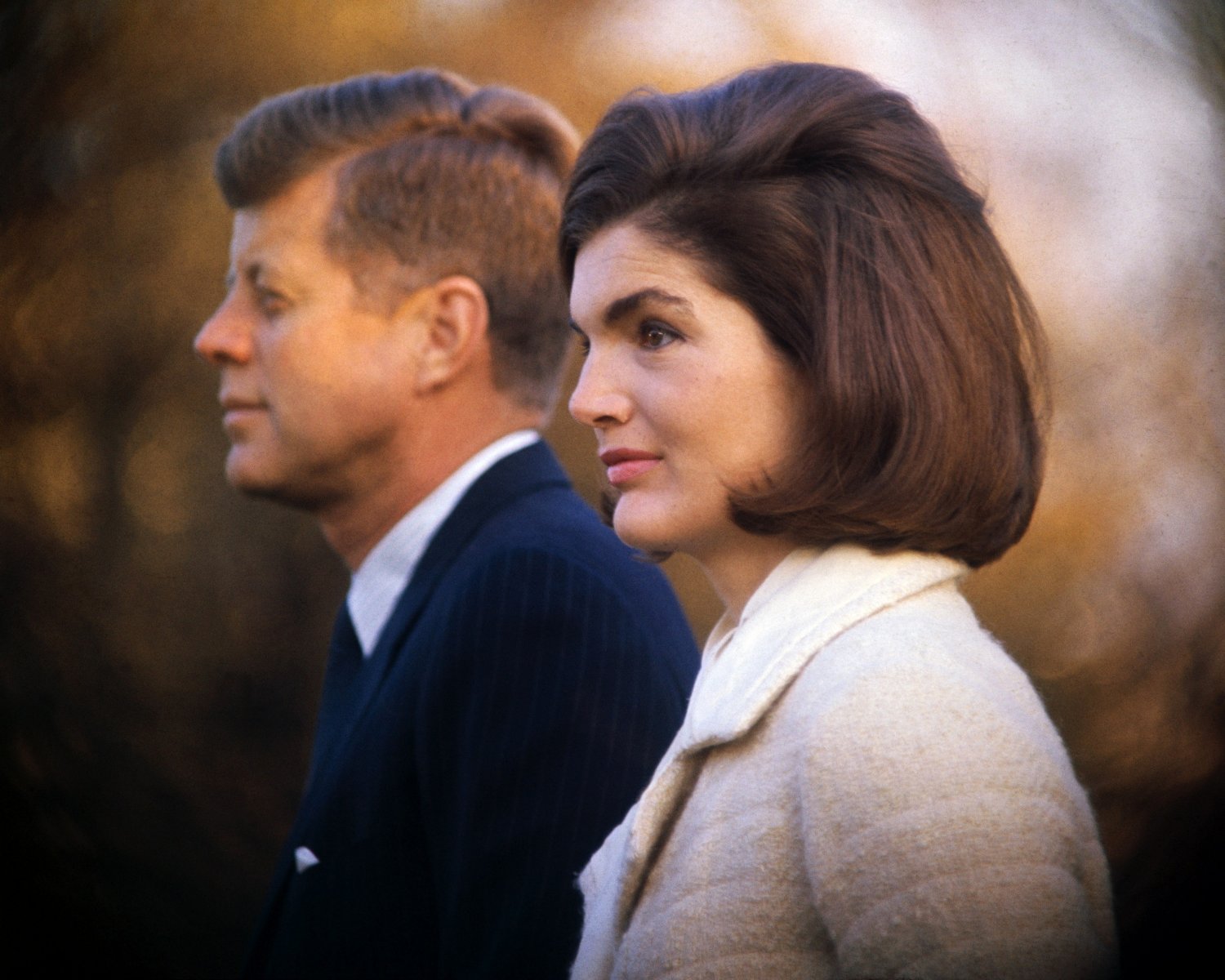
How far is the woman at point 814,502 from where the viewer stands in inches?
39.1

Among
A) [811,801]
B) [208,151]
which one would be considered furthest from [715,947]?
[208,151]

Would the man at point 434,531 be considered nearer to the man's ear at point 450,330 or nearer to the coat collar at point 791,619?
the man's ear at point 450,330

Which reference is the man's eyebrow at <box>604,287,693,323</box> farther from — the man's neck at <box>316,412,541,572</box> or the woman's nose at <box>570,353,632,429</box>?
the man's neck at <box>316,412,541,572</box>

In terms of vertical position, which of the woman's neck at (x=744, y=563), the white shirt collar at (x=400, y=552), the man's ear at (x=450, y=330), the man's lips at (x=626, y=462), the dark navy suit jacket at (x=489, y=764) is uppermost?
the man's ear at (x=450, y=330)

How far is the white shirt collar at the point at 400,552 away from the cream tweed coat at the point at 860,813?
70 cm

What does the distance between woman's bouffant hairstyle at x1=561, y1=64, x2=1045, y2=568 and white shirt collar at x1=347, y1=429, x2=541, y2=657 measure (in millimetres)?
709

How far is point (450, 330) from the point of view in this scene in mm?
1944

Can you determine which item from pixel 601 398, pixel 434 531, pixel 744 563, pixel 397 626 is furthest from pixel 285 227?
pixel 744 563

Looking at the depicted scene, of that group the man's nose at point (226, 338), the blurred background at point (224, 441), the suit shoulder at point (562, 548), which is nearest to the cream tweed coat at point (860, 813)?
the suit shoulder at point (562, 548)

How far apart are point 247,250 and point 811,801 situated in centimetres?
122

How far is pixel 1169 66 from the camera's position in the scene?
1743 mm

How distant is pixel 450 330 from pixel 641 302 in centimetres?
73

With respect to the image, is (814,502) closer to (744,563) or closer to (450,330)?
(744,563)

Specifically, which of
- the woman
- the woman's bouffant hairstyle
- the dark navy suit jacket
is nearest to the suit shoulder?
the dark navy suit jacket
